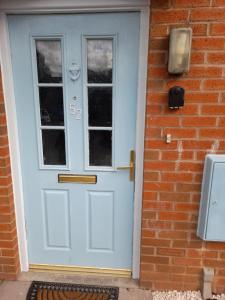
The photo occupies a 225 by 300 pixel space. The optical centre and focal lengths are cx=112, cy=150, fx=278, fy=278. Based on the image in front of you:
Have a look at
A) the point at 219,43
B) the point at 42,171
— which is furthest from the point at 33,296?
the point at 219,43

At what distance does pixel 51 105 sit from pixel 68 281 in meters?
1.60

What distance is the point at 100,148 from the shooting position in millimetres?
2355

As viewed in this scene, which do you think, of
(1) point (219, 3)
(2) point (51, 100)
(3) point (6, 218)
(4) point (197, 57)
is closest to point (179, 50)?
(4) point (197, 57)

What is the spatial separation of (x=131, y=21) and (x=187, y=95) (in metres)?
0.69

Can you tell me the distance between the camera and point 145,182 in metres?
2.21

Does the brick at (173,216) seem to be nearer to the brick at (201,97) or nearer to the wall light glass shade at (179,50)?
the brick at (201,97)

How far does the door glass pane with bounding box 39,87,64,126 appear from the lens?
7.45ft

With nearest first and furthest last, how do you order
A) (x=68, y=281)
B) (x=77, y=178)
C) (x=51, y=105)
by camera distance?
(x=51, y=105)
(x=77, y=178)
(x=68, y=281)

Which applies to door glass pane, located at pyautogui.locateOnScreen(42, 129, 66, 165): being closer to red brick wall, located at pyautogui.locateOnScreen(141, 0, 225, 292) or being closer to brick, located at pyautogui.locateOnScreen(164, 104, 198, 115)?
red brick wall, located at pyautogui.locateOnScreen(141, 0, 225, 292)

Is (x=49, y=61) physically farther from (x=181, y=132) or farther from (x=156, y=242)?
(x=156, y=242)

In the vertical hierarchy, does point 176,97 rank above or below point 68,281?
above

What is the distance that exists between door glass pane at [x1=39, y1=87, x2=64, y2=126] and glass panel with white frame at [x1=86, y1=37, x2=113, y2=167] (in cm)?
24

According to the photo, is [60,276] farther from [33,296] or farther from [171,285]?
[171,285]

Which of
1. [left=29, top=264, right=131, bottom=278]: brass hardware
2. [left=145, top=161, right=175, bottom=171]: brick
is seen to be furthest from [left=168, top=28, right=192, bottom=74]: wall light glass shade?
[left=29, top=264, right=131, bottom=278]: brass hardware
